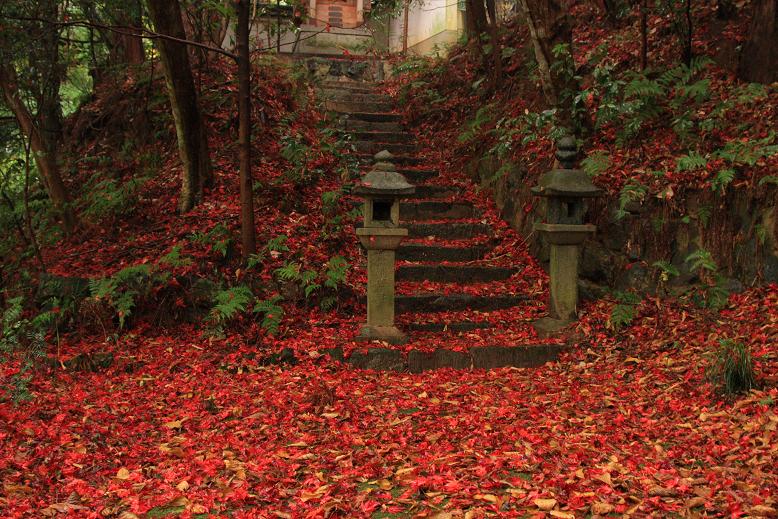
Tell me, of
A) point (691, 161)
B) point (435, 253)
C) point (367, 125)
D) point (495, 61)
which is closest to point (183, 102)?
point (435, 253)

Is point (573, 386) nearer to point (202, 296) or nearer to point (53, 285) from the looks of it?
point (202, 296)

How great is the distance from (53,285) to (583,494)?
5977 mm

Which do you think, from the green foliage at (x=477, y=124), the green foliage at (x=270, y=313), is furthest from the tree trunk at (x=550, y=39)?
the green foliage at (x=270, y=313)

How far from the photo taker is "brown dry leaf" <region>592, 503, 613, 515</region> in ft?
10.0

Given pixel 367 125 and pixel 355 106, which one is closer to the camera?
pixel 367 125

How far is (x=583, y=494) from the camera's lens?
322 cm

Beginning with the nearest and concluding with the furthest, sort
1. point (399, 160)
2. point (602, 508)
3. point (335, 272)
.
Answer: point (602, 508), point (335, 272), point (399, 160)

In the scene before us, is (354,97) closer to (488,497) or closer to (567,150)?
(567,150)

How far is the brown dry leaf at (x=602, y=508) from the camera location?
3062mm

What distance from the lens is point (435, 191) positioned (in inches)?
369

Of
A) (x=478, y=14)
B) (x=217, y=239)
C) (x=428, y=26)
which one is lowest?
(x=217, y=239)

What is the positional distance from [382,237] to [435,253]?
1986 millimetres

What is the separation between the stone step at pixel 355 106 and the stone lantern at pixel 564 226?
6.75m

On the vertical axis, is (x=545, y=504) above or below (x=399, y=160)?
below
